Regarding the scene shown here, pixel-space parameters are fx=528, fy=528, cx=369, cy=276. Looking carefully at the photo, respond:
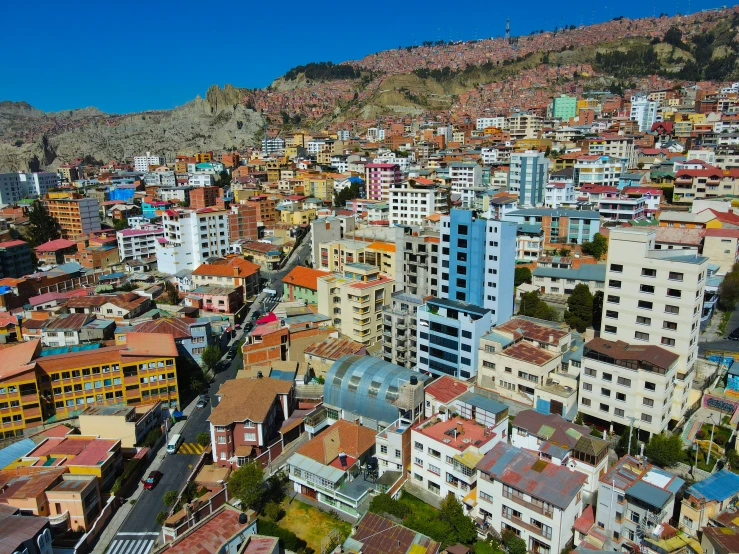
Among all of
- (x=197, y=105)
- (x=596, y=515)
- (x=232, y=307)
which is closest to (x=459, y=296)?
(x=596, y=515)

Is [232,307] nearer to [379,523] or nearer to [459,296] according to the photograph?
[459,296]

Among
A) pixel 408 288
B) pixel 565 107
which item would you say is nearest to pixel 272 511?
pixel 408 288

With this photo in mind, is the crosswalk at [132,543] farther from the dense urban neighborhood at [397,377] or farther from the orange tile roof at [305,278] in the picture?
the orange tile roof at [305,278]

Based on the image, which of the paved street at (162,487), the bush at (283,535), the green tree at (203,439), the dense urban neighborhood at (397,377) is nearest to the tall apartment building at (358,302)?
the dense urban neighborhood at (397,377)

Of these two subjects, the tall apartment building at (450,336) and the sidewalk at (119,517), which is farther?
the tall apartment building at (450,336)

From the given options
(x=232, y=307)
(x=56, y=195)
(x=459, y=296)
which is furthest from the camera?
(x=56, y=195)

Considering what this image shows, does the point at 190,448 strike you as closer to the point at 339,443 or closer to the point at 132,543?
the point at 132,543

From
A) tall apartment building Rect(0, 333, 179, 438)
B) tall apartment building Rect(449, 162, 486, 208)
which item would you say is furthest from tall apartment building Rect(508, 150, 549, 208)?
tall apartment building Rect(0, 333, 179, 438)

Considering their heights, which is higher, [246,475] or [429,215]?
[429,215]
